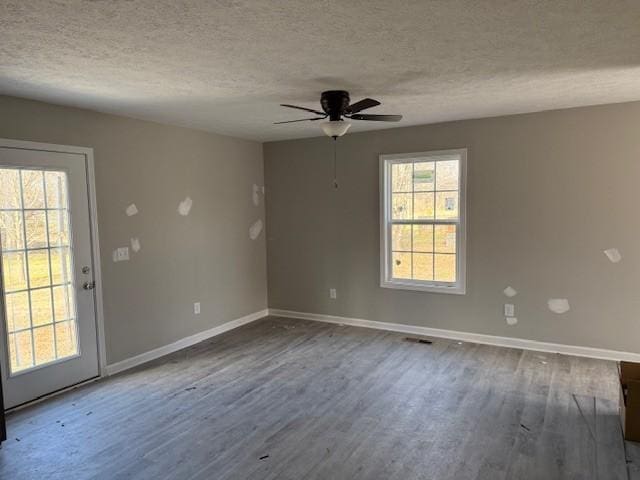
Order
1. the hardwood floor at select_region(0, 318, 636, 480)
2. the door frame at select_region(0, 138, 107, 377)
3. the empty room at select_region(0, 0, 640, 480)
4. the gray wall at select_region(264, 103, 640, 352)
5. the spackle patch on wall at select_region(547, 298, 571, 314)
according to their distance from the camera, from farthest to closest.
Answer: the spackle patch on wall at select_region(547, 298, 571, 314), the gray wall at select_region(264, 103, 640, 352), the door frame at select_region(0, 138, 107, 377), the hardwood floor at select_region(0, 318, 636, 480), the empty room at select_region(0, 0, 640, 480)

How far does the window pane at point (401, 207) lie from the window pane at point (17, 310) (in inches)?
147

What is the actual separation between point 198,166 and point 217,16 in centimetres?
316

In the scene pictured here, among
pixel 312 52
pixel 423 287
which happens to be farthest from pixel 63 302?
pixel 423 287

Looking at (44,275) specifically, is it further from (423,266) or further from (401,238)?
(423,266)

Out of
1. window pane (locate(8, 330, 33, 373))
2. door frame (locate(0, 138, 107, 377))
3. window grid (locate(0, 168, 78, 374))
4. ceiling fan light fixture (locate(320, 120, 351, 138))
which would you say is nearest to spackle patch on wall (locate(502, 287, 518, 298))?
ceiling fan light fixture (locate(320, 120, 351, 138))

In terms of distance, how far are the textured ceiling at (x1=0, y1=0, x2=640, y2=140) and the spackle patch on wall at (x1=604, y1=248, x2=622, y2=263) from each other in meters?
1.37

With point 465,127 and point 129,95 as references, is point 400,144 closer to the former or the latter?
point 465,127

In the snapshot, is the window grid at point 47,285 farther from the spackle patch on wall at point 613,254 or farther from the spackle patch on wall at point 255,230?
the spackle patch on wall at point 613,254

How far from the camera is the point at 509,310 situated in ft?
15.0

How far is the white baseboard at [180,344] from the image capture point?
13.6 feet

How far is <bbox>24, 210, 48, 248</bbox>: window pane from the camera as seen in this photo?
135 inches

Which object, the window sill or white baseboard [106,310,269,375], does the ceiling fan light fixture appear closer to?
the window sill

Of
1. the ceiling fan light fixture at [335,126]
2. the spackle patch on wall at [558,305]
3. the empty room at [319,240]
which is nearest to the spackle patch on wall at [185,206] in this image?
the empty room at [319,240]

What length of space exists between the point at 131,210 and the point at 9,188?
1.08 metres
